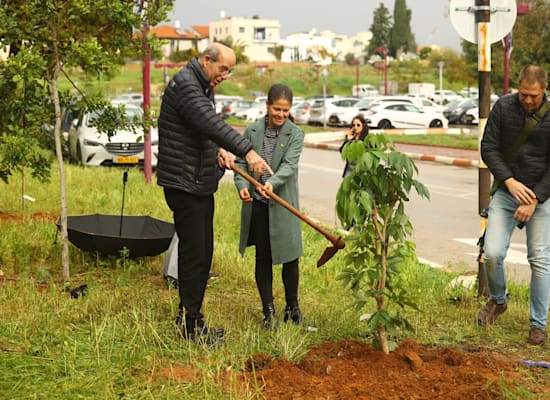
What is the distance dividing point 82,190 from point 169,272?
22.4 feet

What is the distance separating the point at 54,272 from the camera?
8000mm

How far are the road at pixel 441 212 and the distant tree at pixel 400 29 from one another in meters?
122

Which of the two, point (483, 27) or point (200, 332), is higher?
point (483, 27)

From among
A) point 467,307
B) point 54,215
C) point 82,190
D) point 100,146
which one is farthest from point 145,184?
point 467,307

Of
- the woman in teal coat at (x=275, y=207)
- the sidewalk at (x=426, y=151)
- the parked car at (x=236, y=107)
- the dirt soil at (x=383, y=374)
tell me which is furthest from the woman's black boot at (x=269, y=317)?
the parked car at (x=236, y=107)

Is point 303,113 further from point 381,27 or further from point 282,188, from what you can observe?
point 381,27

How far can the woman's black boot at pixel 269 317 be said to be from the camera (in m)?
5.85

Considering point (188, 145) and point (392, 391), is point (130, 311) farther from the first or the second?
point (392, 391)

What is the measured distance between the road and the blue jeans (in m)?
2.72

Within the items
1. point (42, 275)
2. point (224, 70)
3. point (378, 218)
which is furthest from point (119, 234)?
point (378, 218)

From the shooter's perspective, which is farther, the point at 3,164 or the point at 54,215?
the point at 54,215

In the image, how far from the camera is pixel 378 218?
5152 millimetres

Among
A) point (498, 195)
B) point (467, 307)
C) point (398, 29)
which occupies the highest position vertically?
point (398, 29)

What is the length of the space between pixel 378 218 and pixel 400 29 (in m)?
144
